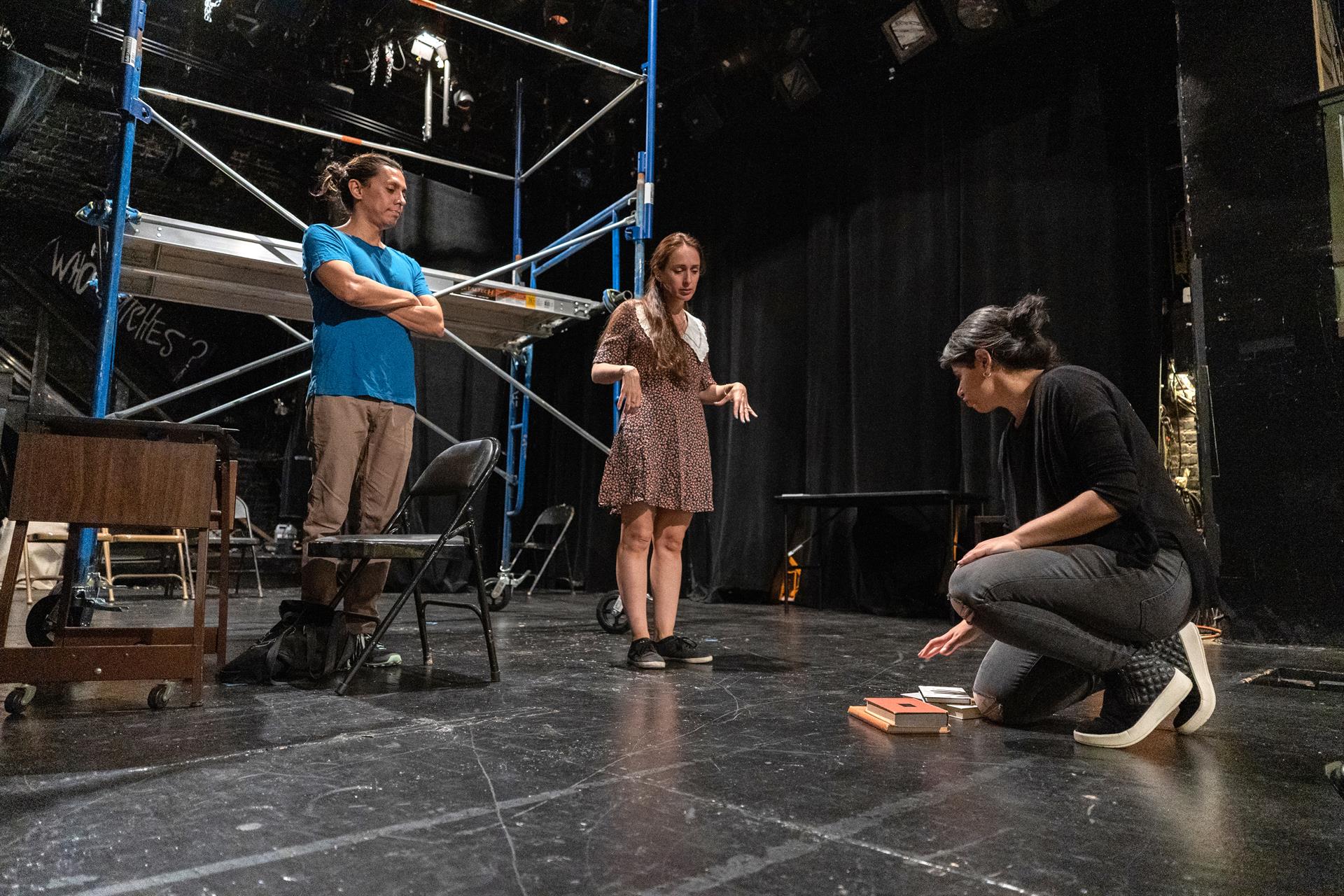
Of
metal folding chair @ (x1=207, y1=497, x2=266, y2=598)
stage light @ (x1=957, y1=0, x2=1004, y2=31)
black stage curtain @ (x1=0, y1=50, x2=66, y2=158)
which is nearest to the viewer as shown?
stage light @ (x1=957, y1=0, x2=1004, y2=31)

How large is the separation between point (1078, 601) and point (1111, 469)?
0.28 metres

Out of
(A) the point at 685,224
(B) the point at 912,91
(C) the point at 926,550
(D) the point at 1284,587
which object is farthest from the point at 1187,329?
(A) the point at 685,224

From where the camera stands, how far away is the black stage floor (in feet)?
3.33

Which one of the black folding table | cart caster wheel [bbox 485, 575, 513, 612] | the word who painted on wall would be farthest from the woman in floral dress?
the word who painted on wall

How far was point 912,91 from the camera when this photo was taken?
18.5ft

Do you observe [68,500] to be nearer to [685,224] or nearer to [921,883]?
[921,883]

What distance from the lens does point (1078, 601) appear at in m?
1.76

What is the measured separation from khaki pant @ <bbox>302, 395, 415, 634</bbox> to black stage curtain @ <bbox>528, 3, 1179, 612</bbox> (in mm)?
3545

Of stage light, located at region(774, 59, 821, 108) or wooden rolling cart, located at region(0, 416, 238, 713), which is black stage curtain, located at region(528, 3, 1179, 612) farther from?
wooden rolling cart, located at region(0, 416, 238, 713)

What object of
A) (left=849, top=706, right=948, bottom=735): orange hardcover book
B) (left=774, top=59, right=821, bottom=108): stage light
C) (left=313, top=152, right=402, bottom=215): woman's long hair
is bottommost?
(left=849, top=706, right=948, bottom=735): orange hardcover book

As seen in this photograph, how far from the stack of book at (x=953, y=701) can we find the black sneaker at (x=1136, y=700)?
0.83 feet

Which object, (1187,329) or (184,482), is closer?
(184,482)

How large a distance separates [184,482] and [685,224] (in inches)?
226

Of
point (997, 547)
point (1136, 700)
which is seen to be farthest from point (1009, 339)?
point (1136, 700)
